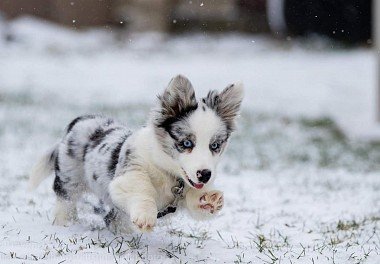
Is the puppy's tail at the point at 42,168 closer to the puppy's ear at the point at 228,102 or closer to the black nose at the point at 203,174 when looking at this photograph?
the puppy's ear at the point at 228,102

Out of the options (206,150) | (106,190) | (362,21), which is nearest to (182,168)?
(206,150)

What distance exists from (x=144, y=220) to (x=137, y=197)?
7.6 inches

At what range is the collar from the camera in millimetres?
4895

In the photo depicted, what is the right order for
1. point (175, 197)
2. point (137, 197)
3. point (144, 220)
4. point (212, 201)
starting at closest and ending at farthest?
point (144, 220) < point (137, 197) < point (212, 201) < point (175, 197)

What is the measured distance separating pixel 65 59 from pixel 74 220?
689 inches

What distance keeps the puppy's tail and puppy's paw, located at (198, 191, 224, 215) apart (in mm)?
1717

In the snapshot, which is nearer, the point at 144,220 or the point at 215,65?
the point at 144,220

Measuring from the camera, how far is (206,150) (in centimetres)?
464

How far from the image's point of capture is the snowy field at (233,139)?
5074 mm

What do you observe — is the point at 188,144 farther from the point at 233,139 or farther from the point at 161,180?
the point at 233,139

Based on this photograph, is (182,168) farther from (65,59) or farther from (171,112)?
(65,59)

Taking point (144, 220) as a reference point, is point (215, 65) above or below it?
below

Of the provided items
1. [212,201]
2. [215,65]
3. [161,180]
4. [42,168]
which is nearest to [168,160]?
[161,180]

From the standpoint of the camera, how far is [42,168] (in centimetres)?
605
